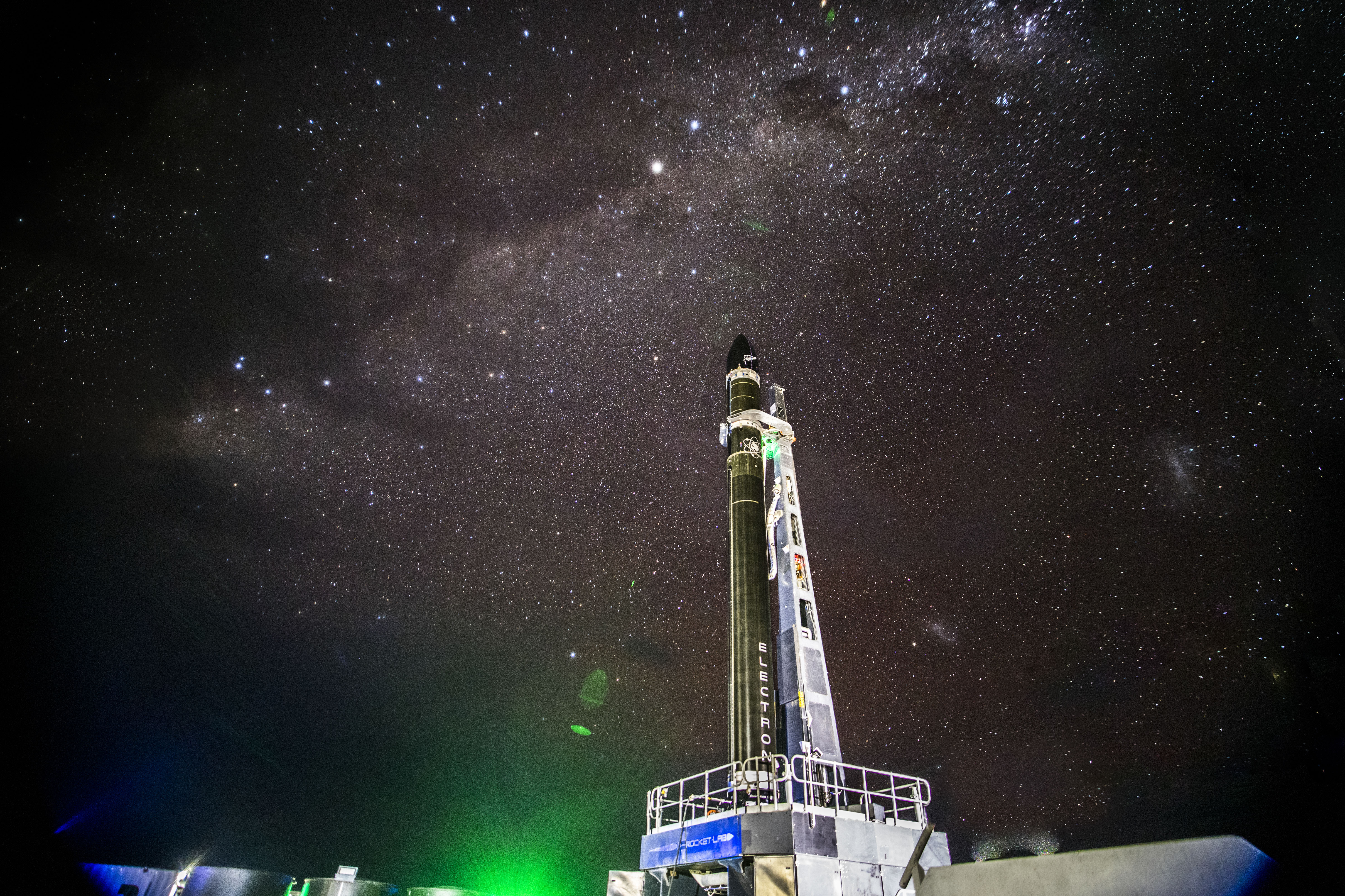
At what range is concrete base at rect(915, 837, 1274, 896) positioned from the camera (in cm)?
632

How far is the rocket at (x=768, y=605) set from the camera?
48.6 feet

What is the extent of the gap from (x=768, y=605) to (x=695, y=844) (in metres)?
5.86

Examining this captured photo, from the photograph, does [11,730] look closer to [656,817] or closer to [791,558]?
[656,817]

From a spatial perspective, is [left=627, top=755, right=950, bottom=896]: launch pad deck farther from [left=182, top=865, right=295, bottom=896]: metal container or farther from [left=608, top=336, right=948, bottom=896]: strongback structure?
[left=182, top=865, right=295, bottom=896]: metal container

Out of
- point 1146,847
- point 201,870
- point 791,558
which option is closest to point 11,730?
point 201,870

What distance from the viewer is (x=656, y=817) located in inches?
587

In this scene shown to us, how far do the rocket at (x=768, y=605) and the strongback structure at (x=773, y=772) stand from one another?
35 mm

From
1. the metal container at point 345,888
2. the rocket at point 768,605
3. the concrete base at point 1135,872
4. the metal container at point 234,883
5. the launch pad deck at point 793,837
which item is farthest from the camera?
the metal container at point 234,883

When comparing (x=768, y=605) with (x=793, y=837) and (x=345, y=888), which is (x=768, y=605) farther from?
(x=345, y=888)

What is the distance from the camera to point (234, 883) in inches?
869

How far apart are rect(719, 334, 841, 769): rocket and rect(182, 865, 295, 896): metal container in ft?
62.9

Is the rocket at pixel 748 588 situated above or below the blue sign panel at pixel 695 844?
above

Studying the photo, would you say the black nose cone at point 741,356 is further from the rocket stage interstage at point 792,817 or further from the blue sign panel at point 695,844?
the blue sign panel at point 695,844

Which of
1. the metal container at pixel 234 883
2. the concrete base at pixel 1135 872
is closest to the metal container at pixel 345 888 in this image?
the metal container at pixel 234 883
